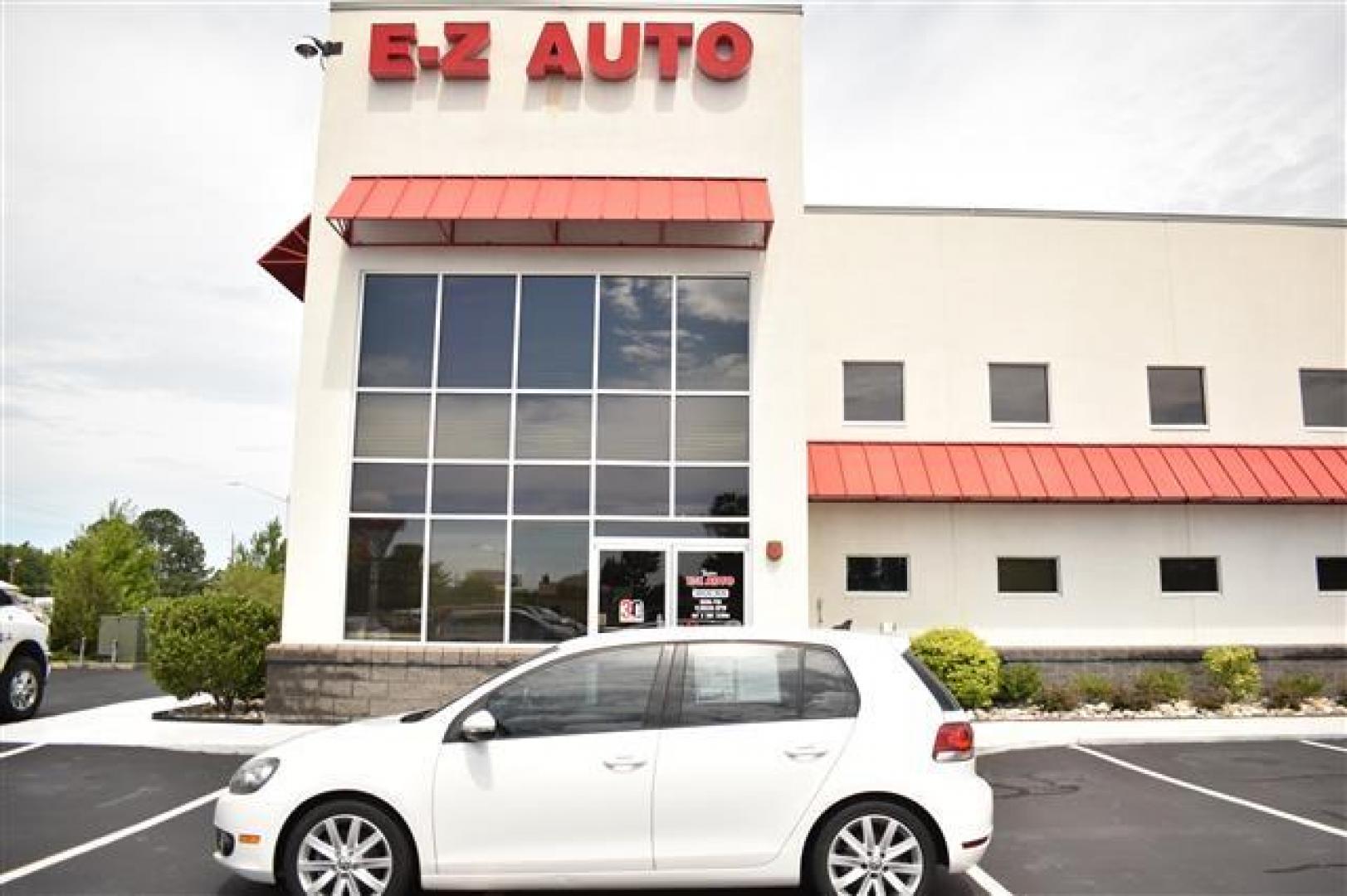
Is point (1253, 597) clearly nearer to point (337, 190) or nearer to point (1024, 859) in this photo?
point (1024, 859)

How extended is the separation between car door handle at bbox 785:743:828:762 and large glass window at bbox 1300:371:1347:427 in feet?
52.0

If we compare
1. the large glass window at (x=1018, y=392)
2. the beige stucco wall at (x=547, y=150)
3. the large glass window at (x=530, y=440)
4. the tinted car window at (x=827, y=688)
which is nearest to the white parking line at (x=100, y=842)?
the tinted car window at (x=827, y=688)

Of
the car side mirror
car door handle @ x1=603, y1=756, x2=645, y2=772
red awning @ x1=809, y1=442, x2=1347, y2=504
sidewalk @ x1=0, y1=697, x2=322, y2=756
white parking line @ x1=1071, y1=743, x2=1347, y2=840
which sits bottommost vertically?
white parking line @ x1=1071, y1=743, x2=1347, y2=840

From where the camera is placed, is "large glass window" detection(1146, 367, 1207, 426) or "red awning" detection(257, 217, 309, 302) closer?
"red awning" detection(257, 217, 309, 302)

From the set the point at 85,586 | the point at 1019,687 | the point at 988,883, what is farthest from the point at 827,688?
the point at 85,586

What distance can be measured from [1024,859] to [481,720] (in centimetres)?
413

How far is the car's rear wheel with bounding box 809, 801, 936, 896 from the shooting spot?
5137mm

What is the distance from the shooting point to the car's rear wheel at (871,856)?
514cm

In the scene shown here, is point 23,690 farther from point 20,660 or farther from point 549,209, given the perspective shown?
point 549,209

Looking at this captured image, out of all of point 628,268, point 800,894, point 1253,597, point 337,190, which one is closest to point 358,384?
point 337,190

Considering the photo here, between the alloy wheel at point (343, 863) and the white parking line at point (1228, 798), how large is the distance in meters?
7.26

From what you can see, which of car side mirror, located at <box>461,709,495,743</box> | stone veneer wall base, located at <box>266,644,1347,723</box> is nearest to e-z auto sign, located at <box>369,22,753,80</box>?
stone veneer wall base, located at <box>266,644,1347,723</box>

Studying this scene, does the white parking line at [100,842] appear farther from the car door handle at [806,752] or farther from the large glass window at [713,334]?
the large glass window at [713,334]

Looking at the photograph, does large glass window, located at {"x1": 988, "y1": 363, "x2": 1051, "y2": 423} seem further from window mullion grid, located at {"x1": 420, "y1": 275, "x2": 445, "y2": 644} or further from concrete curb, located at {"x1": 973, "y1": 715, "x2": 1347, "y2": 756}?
window mullion grid, located at {"x1": 420, "y1": 275, "x2": 445, "y2": 644}
